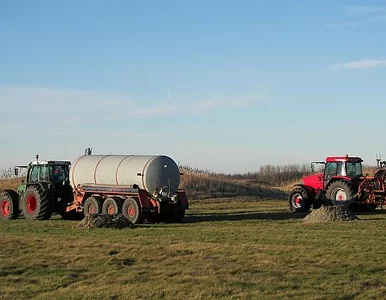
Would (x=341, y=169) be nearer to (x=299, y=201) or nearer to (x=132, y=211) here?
(x=299, y=201)

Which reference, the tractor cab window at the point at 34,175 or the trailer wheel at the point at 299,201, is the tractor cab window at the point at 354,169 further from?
the tractor cab window at the point at 34,175

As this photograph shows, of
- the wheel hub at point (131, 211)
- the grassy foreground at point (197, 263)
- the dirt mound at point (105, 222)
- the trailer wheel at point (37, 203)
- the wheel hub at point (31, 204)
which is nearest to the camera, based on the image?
the grassy foreground at point (197, 263)

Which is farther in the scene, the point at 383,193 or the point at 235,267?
the point at 383,193

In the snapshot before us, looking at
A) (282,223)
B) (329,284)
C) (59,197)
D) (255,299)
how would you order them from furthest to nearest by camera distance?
(59,197) < (282,223) < (329,284) < (255,299)

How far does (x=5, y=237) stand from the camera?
66.7ft

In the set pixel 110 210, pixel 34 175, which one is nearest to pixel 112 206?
pixel 110 210

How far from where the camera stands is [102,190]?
88.8ft

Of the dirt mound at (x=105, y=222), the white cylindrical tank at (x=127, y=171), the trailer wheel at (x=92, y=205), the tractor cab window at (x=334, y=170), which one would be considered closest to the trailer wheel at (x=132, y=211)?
the white cylindrical tank at (x=127, y=171)

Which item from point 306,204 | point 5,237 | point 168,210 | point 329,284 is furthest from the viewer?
point 306,204

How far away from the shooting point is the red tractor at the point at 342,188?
98.3 feet

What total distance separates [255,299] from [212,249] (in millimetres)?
5668

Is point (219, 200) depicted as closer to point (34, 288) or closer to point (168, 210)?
point (168, 210)

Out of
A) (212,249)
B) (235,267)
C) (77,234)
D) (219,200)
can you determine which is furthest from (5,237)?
(219,200)

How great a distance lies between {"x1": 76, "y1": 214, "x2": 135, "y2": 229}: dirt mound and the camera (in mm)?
23156
